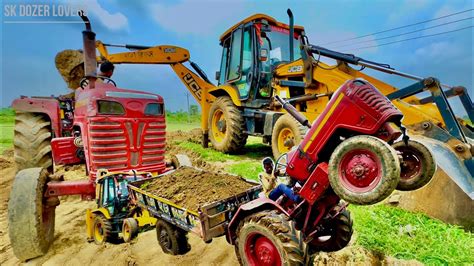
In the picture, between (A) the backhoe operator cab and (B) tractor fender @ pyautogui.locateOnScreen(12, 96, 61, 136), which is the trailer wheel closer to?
(B) tractor fender @ pyautogui.locateOnScreen(12, 96, 61, 136)

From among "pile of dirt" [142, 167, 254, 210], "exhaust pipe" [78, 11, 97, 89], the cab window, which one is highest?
"exhaust pipe" [78, 11, 97, 89]

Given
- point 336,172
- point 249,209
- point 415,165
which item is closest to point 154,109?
point 249,209

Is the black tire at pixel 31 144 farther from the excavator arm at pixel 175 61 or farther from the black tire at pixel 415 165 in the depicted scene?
the black tire at pixel 415 165

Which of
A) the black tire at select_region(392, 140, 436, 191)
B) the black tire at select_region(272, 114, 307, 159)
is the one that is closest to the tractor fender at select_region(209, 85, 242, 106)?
the black tire at select_region(272, 114, 307, 159)

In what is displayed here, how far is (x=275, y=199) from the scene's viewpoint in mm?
2404

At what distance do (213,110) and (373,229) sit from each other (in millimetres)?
5747

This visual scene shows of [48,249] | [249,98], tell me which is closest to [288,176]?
[48,249]

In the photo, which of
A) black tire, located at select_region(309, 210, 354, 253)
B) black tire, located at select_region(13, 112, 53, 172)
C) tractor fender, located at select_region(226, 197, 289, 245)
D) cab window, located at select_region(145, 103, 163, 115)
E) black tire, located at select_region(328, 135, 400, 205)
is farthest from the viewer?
black tire, located at select_region(13, 112, 53, 172)

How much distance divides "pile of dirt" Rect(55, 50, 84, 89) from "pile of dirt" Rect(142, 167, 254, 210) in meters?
5.13

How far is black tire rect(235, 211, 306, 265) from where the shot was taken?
196 centimetres

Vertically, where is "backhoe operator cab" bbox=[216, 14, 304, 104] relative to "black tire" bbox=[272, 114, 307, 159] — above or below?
above

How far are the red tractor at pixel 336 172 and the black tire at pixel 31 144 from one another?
3.93 m

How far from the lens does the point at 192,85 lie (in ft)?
29.9

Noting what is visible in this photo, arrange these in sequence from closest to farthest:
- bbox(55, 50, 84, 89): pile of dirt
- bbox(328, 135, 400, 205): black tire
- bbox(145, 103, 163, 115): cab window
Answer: bbox(328, 135, 400, 205): black tire → bbox(145, 103, 163, 115): cab window → bbox(55, 50, 84, 89): pile of dirt
